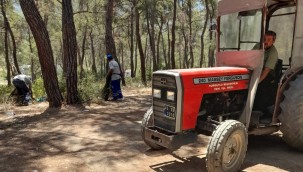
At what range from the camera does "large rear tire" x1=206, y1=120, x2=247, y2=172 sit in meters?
4.68

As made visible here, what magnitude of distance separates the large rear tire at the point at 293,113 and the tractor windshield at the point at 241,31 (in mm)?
924

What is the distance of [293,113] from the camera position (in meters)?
5.63

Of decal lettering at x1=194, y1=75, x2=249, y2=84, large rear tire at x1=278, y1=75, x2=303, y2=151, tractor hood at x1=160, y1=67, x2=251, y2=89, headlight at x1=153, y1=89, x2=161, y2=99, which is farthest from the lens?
large rear tire at x1=278, y1=75, x2=303, y2=151

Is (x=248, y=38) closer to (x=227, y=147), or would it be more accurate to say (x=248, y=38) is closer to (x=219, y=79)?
(x=219, y=79)

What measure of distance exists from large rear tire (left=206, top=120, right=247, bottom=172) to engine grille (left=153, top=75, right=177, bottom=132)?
677 mm

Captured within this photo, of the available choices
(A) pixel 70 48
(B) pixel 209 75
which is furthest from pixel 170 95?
(A) pixel 70 48

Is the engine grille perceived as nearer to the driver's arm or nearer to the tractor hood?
the tractor hood

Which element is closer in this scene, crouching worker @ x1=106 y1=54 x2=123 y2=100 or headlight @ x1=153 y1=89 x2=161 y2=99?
headlight @ x1=153 y1=89 x2=161 y2=99

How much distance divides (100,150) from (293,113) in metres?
3.39

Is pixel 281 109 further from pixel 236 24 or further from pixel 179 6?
pixel 179 6

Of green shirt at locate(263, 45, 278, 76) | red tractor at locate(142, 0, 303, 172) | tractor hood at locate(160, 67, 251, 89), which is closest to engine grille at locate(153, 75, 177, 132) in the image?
red tractor at locate(142, 0, 303, 172)

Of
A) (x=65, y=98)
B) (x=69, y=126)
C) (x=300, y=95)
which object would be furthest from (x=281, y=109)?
(x=65, y=98)

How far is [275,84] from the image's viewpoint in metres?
6.23

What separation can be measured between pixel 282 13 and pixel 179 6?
27.6 meters
